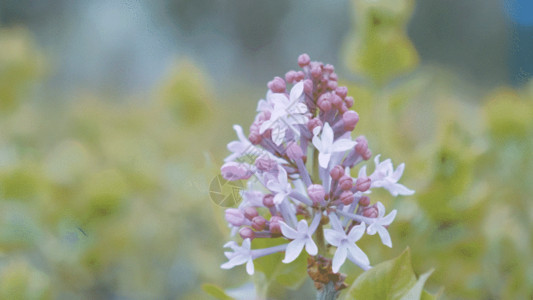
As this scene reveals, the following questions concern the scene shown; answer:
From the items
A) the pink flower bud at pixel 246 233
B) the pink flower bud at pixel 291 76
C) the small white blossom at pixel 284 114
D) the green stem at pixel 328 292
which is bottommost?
the green stem at pixel 328 292

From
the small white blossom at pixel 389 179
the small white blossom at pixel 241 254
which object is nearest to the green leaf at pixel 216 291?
the small white blossom at pixel 241 254

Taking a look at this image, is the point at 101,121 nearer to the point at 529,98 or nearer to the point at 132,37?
the point at 529,98

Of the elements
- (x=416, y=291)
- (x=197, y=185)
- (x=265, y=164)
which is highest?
(x=197, y=185)

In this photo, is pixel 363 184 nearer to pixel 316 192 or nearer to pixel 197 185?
pixel 316 192

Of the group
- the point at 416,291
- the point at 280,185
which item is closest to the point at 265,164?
the point at 280,185

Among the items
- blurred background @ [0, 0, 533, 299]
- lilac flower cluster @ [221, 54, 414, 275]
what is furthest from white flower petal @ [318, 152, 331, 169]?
blurred background @ [0, 0, 533, 299]

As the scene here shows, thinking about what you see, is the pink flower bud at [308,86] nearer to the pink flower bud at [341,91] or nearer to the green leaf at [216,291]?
the pink flower bud at [341,91]
